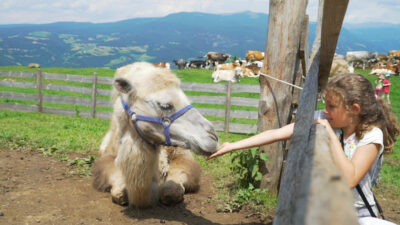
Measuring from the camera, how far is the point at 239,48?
190875 millimetres

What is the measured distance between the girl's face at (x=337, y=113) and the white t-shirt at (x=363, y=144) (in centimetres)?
13

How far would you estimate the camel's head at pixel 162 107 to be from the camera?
117 inches

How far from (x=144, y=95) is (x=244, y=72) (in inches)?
874

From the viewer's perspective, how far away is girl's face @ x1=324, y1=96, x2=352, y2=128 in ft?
7.77

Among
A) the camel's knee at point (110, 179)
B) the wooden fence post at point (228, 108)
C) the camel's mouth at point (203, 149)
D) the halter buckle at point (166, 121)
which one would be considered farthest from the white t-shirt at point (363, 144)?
the wooden fence post at point (228, 108)

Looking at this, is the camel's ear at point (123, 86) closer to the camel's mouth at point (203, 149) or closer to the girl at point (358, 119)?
the camel's mouth at point (203, 149)

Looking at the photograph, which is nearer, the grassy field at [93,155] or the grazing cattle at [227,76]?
the grassy field at [93,155]

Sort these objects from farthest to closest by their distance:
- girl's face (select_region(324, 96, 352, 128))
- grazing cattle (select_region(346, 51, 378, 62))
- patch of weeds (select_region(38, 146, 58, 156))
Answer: grazing cattle (select_region(346, 51, 378, 62)), patch of weeds (select_region(38, 146, 58, 156)), girl's face (select_region(324, 96, 352, 128))

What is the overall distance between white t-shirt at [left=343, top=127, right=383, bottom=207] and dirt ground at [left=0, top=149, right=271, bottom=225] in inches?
52.9

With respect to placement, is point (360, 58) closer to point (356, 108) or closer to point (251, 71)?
point (251, 71)

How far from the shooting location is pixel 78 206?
3.65m

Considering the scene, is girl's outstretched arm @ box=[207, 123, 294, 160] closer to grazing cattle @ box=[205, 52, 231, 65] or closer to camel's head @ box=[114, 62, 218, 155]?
camel's head @ box=[114, 62, 218, 155]

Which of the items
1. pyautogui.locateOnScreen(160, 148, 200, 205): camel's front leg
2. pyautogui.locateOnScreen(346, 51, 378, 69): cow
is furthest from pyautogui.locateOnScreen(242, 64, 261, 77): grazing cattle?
pyautogui.locateOnScreen(160, 148, 200, 205): camel's front leg

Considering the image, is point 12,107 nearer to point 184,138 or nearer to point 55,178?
point 55,178
